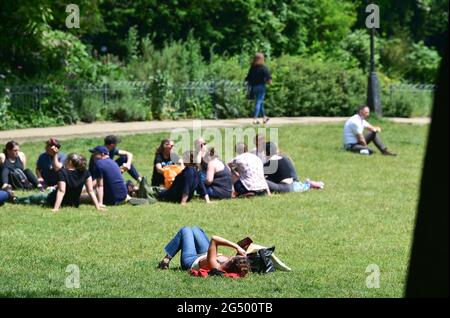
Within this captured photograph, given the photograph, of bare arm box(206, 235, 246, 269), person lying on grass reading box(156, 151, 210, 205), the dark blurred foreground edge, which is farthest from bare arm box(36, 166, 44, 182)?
the dark blurred foreground edge

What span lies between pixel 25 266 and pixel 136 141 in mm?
12101

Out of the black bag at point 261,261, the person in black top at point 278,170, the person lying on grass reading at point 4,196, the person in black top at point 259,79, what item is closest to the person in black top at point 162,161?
the person in black top at point 278,170

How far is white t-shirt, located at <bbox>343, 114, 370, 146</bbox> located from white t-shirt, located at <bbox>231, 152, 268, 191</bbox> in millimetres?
5975

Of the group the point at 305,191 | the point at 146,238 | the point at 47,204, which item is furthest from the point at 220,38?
the point at 146,238

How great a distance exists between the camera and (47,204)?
16.5 meters

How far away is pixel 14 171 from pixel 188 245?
265 inches

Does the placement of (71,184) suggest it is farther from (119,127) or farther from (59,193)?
(119,127)

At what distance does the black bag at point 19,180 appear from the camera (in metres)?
17.8

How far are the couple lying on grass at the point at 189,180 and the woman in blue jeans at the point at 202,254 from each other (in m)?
4.40

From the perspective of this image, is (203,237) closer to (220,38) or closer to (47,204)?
(47,204)

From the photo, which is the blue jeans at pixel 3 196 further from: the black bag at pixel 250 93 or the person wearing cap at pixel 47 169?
the black bag at pixel 250 93

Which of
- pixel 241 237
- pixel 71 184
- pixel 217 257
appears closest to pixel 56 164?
pixel 71 184

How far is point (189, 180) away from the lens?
16906mm
